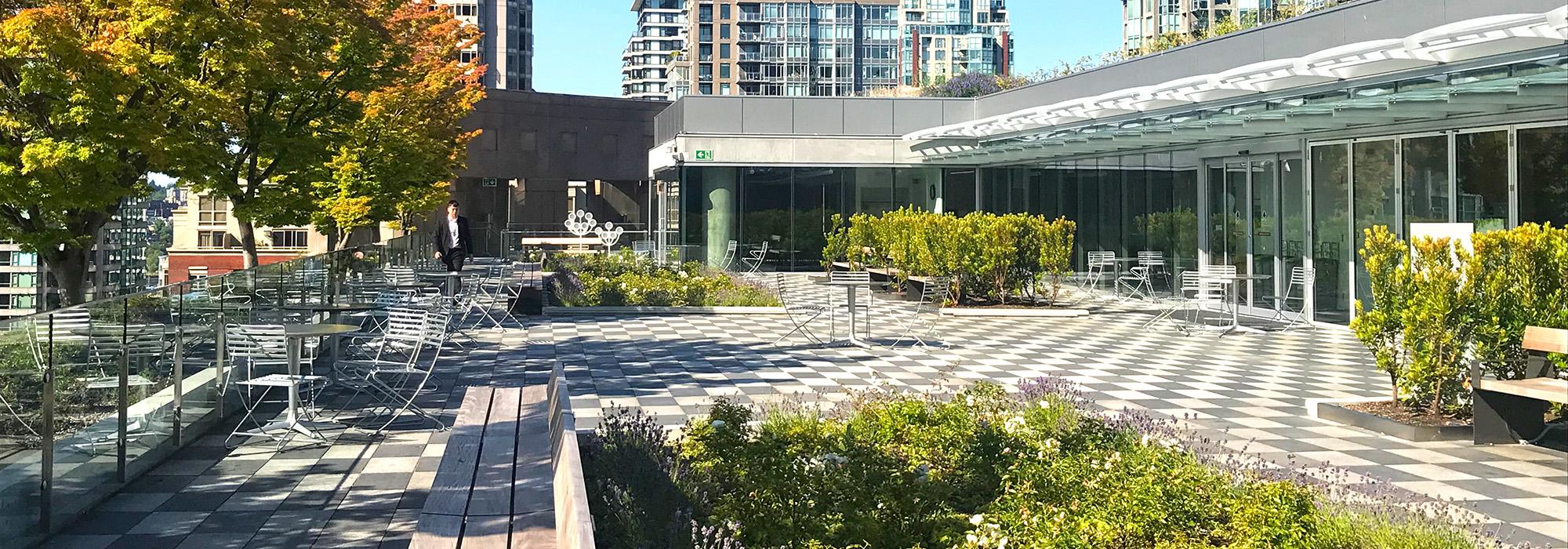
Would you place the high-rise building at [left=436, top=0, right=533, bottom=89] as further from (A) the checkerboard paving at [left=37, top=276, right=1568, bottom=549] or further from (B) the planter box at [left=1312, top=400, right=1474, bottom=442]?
(B) the planter box at [left=1312, top=400, right=1474, bottom=442]

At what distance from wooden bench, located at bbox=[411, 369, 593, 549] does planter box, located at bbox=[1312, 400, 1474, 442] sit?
5308mm

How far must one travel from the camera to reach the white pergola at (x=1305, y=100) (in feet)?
37.8

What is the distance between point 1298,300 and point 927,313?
16.7 ft

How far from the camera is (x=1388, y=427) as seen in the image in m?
7.98

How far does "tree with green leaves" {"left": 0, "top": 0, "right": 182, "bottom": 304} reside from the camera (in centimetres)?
1328

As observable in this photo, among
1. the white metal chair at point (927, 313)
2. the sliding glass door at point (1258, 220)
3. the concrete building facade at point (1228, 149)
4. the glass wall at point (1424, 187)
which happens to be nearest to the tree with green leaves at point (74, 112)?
the white metal chair at point (927, 313)

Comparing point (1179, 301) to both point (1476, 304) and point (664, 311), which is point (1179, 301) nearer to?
point (664, 311)

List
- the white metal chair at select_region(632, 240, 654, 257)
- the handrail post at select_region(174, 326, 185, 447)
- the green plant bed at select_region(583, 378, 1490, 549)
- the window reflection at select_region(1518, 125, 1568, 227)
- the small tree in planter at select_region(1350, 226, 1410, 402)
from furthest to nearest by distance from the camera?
the white metal chair at select_region(632, 240, 654, 257) → the window reflection at select_region(1518, 125, 1568, 227) → the small tree in planter at select_region(1350, 226, 1410, 402) → the handrail post at select_region(174, 326, 185, 447) → the green plant bed at select_region(583, 378, 1490, 549)

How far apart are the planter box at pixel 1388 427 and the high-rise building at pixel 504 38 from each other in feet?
326

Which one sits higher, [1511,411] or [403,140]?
[403,140]

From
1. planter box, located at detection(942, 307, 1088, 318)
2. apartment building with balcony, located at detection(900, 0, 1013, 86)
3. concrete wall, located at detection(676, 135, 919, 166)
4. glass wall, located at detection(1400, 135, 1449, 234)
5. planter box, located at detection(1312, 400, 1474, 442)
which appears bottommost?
planter box, located at detection(1312, 400, 1474, 442)

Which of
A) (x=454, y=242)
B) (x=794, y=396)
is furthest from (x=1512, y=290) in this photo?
(x=454, y=242)

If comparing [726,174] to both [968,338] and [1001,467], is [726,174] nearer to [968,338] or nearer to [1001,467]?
[968,338]

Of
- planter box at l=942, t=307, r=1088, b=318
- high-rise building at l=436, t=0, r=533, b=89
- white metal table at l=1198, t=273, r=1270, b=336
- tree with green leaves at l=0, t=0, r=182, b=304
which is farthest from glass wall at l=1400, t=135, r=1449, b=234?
high-rise building at l=436, t=0, r=533, b=89
